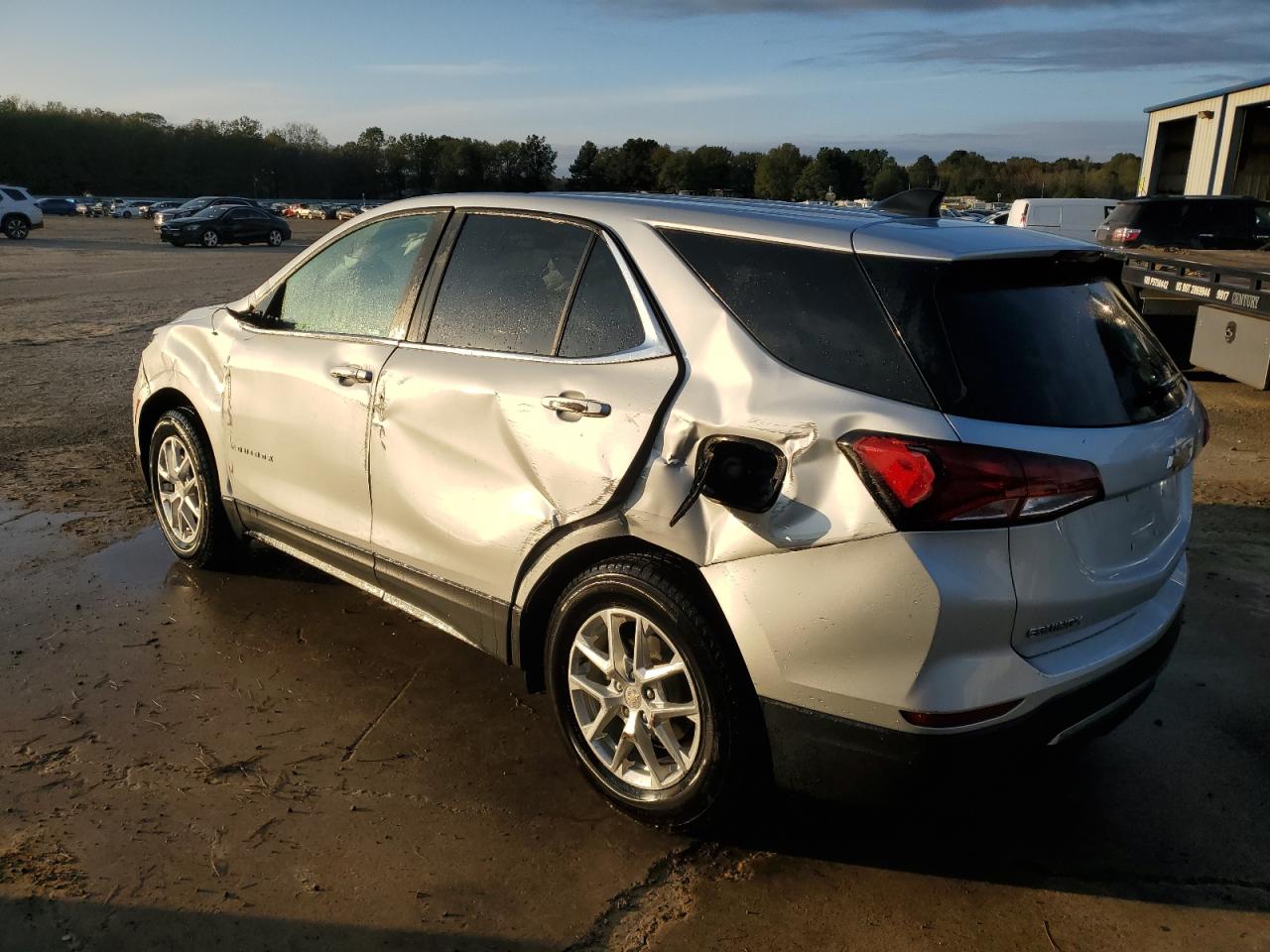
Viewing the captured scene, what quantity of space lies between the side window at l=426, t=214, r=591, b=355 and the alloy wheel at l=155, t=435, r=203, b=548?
75.5 inches

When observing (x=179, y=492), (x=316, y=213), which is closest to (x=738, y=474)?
(x=179, y=492)

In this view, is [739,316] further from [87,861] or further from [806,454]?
[87,861]

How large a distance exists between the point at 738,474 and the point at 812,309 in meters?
0.48

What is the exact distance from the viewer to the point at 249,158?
134 m

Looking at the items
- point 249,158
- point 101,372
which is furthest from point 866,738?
point 249,158

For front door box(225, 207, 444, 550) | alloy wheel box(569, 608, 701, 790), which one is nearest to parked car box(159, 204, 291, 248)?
front door box(225, 207, 444, 550)

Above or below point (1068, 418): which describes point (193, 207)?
below

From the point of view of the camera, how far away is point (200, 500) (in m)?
4.95

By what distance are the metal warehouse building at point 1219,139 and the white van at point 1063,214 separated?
5.37 metres

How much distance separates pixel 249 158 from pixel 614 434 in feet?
475

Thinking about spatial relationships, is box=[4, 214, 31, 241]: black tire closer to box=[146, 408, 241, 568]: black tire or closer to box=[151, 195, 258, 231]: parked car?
box=[151, 195, 258, 231]: parked car

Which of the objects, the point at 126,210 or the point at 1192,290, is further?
the point at 126,210

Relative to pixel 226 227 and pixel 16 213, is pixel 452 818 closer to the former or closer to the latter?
pixel 226 227

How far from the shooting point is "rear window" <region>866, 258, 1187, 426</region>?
2.57 metres
